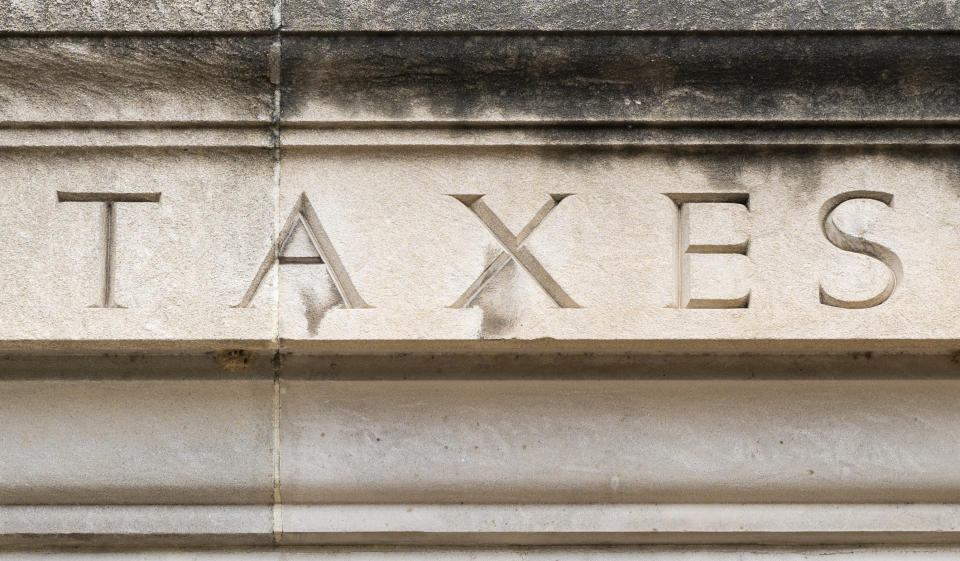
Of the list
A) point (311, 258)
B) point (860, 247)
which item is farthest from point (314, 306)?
point (860, 247)

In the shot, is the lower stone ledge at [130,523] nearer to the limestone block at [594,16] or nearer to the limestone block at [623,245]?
the limestone block at [623,245]

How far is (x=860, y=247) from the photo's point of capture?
229 centimetres

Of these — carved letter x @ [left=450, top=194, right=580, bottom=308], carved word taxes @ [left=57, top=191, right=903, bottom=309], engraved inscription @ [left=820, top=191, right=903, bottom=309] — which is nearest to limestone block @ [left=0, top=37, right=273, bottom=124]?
carved word taxes @ [left=57, top=191, right=903, bottom=309]

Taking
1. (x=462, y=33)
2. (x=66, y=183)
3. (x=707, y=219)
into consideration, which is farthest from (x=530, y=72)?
(x=66, y=183)

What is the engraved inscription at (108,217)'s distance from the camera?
228 cm

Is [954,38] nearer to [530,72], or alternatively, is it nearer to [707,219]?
[707,219]

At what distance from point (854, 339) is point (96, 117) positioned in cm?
195

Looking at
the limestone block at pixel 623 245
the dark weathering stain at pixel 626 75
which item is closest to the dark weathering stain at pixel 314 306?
the limestone block at pixel 623 245

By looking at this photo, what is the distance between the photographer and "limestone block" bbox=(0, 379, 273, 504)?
7.95 feet

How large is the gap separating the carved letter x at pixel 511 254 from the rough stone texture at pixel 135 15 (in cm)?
69

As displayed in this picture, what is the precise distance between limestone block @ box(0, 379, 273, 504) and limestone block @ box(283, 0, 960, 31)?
979 millimetres

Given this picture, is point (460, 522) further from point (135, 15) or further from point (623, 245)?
point (135, 15)

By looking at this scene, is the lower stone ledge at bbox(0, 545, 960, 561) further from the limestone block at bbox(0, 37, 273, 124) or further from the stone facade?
the limestone block at bbox(0, 37, 273, 124)

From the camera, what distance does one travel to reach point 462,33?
7.46ft
